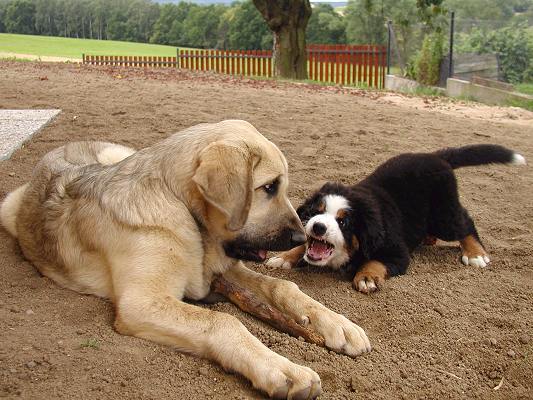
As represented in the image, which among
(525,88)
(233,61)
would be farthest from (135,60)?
(525,88)

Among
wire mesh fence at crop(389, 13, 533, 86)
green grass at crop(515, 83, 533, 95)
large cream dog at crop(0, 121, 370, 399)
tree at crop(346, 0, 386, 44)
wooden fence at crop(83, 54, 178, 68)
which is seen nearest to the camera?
large cream dog at crop(0, 121, 370, 399)

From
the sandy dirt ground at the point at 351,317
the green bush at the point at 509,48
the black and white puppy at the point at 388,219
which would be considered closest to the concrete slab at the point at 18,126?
the sandy dirt ground at the point at 351,317

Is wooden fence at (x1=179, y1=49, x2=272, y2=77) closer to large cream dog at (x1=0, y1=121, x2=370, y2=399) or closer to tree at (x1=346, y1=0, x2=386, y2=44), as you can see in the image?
tree at (x1=346, y1=0, x2=386, y2=44)

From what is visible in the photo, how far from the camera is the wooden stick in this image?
12.1 ft

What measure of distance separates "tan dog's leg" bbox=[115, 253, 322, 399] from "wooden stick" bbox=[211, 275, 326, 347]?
1.40 feet

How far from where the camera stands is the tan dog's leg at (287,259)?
5062 millimetres

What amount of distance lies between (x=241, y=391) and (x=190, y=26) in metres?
53.7

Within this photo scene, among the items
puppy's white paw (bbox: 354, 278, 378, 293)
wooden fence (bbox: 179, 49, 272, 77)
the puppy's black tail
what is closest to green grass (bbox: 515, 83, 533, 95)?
wooden fence (bbox: 179, 49, 272, 77)

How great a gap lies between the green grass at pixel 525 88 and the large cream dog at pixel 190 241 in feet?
54.9

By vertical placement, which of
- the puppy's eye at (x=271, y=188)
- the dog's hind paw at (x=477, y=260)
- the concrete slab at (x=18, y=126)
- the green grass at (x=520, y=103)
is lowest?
the dog's hind paw at (x=477, y=260)

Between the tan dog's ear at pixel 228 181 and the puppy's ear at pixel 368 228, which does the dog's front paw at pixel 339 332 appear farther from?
the puppy's ear at pixel 368 228

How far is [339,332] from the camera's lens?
3641 mm

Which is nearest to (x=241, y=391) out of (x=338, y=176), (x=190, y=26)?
(x=338, y=176)

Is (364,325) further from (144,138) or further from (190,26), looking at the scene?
(190,26)
